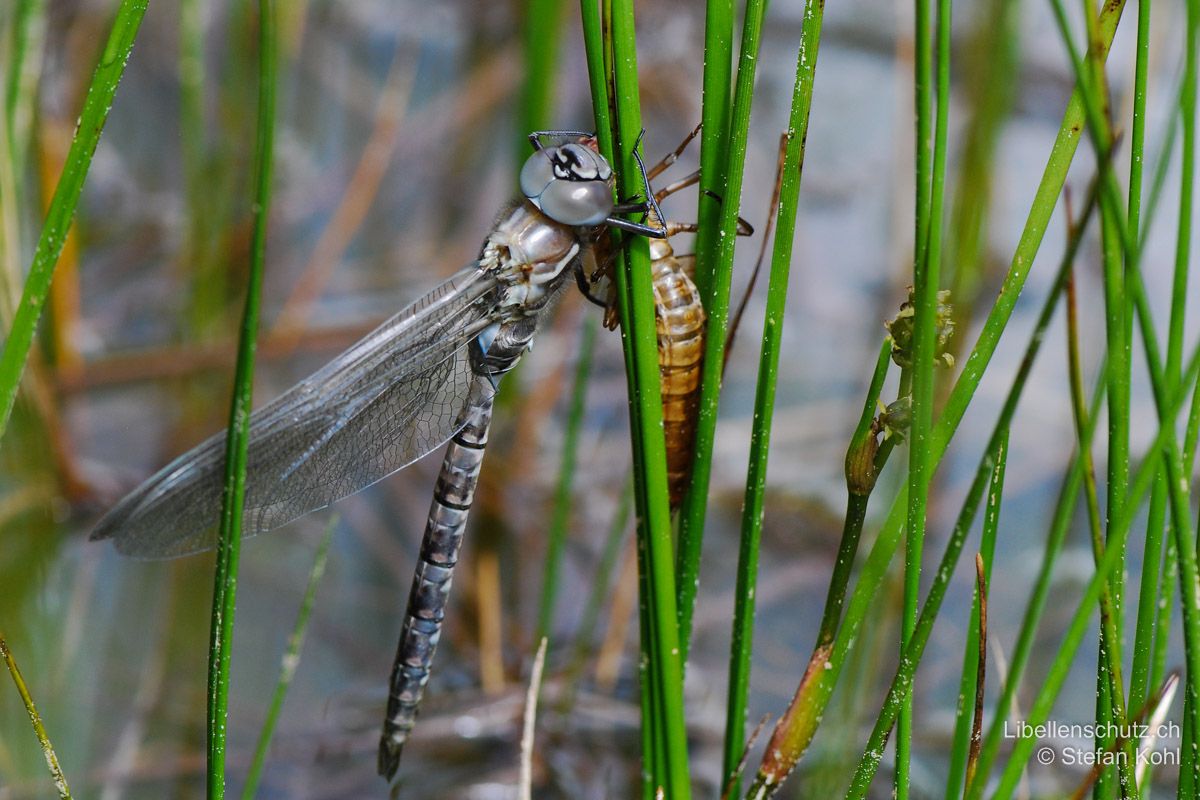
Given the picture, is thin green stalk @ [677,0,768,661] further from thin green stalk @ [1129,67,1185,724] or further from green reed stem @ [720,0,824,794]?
thin green stalk @ [1129,67,1185,724]

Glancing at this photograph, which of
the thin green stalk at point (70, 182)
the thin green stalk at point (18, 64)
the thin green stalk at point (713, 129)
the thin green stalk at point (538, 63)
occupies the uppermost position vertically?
the thin green stalk at point (538, 63)

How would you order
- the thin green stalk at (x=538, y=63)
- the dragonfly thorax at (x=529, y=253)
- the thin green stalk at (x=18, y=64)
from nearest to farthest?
the dragonfly thorax at (x=529, y=253), the thin green stalk at (x=18, y=64), the thin green stalk at (x=538, y=63)

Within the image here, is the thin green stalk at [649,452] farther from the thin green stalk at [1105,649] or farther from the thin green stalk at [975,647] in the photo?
the thin green stalk at [1105,649]

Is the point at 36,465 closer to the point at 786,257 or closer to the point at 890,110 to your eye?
the point at 786,257

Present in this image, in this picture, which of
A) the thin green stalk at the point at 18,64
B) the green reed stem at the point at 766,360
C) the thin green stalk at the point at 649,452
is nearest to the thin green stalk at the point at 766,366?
the green reed stem at the point at 766,360

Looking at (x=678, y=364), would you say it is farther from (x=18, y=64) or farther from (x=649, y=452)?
(x=18, y=64)

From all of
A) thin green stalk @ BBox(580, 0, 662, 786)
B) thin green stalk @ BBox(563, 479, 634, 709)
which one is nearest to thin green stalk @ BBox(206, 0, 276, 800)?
thin green stalk @ BBox(580, 0, 662, 786)
